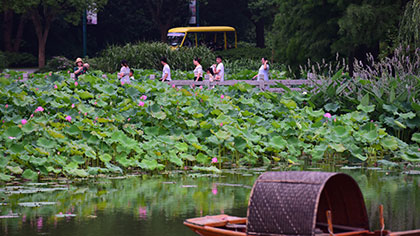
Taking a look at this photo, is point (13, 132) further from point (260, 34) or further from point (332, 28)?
point (260, 34)

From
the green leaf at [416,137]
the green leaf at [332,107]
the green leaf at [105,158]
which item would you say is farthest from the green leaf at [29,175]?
the green leaf at [332,107]

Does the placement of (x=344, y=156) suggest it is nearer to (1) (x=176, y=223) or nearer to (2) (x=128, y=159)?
(2) (x=128, y=159)

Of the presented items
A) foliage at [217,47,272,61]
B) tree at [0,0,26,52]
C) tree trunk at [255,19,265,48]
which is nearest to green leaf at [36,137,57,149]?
foliage at [217,47,272,61]

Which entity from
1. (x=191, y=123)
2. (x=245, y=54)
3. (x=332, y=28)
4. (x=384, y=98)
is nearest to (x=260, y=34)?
(x=245, y=54)

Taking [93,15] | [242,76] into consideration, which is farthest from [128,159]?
[93,15]

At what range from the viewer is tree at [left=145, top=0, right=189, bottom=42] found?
5112cm

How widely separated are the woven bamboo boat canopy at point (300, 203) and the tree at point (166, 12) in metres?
44.5

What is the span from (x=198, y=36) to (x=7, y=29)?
12.0m

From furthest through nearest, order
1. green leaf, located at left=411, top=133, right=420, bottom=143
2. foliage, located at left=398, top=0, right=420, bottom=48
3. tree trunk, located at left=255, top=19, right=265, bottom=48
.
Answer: tree trunk, located at left=255, top=19, right=265, bottom=48, foliage, located at left=398, top=0, right=420, bottom=48, green leaf, located at left=411, top=133, right=420, bottom=143

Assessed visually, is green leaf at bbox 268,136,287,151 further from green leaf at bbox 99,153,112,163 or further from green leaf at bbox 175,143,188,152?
green leaf at bbox 99,153,112,163

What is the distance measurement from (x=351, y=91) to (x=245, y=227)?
9.60m

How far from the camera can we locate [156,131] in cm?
1295

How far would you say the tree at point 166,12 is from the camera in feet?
168

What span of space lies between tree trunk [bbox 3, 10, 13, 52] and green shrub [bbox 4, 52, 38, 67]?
1125mm
